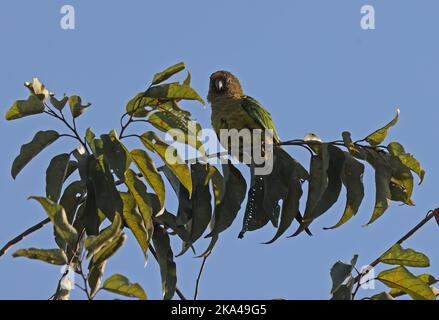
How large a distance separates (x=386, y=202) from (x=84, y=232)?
55.0 inches

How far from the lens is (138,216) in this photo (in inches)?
172

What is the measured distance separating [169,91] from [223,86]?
3412 mm

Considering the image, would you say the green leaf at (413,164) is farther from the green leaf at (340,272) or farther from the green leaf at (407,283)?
the green leaf at (340,272)

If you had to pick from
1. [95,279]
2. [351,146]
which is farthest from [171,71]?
[95,279]

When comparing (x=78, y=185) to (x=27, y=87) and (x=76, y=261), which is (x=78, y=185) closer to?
(x=27, y=87)

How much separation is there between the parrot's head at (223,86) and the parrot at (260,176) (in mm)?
329

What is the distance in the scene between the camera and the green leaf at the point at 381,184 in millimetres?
4648

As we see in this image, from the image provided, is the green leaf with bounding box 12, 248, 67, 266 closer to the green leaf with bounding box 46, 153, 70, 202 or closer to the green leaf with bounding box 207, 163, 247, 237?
the green leaf with bounding box 46, 153, 70, 202

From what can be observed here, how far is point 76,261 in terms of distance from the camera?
150 inches

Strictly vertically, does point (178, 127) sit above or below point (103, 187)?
above

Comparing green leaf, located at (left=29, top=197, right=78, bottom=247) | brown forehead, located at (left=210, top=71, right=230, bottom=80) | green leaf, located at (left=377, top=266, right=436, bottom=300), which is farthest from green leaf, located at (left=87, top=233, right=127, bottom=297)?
brown forehead, located at (left=210, top=71, right=230, bottom=80)

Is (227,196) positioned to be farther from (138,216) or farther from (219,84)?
(219,84)
